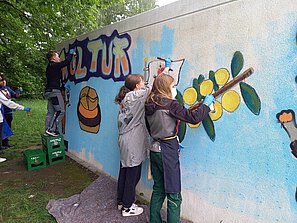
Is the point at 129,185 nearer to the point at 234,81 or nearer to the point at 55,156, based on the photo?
the point at 234,81

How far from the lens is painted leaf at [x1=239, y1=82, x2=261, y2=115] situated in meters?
2.48

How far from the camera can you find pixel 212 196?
114 inches

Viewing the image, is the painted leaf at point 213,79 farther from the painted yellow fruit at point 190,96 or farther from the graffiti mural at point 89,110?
the graffiti mural at point 89,110

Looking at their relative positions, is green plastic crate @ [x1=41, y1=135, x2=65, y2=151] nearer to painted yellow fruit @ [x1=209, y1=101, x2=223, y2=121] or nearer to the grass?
the grass

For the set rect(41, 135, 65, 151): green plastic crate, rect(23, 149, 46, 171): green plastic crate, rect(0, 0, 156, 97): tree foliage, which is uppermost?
rect(0, 0, 156, 97): tree foliage

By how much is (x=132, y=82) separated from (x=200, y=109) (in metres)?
1.05

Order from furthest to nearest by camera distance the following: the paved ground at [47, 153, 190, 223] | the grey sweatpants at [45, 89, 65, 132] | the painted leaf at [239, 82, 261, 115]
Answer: the grey sweatpants at [45, 89, 65, 132] < the paved ground at [47, 153, 190, 223] < the painted leaf at [239, 82, 261, 115]

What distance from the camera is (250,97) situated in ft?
8.31

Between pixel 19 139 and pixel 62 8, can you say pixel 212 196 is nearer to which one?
pixel 62 8

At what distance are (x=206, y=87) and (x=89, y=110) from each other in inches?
117

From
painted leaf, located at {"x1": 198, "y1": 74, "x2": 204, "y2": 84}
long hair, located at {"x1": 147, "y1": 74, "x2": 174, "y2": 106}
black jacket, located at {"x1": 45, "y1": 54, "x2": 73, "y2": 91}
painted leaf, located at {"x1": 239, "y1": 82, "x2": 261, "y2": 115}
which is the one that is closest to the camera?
painted leaf, located at {"x1": 239, "y1": 82, "x2": 261, "y2": 115}

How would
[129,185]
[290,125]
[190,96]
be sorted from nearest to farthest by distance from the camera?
[290,125], [190,96], [129,185]

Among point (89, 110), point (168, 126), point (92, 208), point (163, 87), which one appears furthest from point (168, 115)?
point (89, 110)

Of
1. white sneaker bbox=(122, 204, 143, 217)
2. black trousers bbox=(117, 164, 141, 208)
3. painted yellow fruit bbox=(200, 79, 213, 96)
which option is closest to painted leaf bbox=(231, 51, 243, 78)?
painted yellow fruit bbox=(200, 79, 213, 96)
